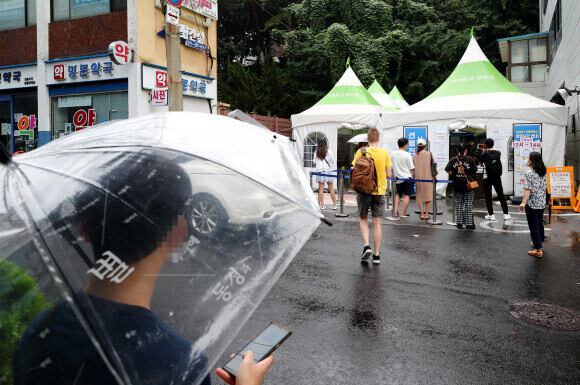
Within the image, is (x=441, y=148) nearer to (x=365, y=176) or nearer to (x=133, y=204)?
(x=365, y=176)

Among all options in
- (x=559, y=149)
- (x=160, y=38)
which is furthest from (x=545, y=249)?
(x=160, y=38)

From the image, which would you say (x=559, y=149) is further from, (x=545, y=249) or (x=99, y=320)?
(x=99, y=320)

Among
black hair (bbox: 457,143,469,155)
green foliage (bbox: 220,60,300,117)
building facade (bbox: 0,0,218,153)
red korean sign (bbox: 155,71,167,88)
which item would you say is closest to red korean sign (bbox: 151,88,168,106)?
building facade (bbox: 0,0,218,153)

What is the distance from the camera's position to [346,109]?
1647 centimetres

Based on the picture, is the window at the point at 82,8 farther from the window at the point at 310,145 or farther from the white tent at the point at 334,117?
the window at the point at 310,145

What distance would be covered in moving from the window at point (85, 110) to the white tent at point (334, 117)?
254 inches

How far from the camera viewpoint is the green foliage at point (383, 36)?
25672 mm

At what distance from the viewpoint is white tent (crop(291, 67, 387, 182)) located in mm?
16188

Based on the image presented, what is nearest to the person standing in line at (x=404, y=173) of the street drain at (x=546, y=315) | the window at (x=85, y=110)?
the street drain at (x=546, y=315)

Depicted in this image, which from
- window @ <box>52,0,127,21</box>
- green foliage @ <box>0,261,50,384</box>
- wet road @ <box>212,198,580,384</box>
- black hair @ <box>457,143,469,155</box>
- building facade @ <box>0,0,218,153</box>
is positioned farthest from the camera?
window @ <box>52,0,127,21</box>

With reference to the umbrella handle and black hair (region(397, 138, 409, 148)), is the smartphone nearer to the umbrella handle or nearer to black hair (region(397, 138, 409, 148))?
the umbrella handle

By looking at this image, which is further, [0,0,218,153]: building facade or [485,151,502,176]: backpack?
[0,0,218,153]: building facade

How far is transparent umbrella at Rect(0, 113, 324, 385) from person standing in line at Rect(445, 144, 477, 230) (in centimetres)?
851

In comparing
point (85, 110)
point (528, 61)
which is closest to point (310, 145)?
point (85, 110)
